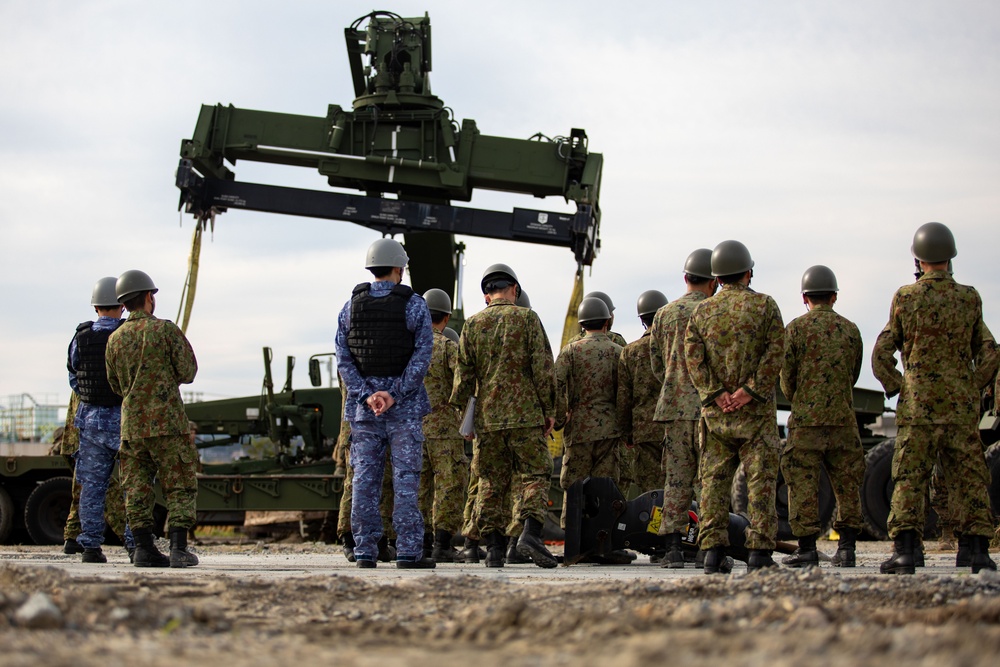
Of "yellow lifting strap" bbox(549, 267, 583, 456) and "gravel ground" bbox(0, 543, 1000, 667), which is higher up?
"yellow lifting strap" bbox(549, 267, 583, 456)

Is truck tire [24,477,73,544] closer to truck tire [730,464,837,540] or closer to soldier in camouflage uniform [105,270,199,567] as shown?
truck tire [730,464,837,540]

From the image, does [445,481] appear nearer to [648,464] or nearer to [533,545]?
[533,545]

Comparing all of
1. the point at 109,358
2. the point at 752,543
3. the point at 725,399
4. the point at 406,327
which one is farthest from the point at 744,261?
the point at 109,358

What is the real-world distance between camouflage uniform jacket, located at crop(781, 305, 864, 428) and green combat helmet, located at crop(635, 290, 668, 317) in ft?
5.58

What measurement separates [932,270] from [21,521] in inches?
489

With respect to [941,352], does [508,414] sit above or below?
below

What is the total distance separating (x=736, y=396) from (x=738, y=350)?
27 centimetres

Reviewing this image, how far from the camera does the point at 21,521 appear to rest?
610 inches

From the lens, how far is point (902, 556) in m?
6.51

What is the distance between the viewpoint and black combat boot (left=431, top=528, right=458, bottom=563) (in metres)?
8.29

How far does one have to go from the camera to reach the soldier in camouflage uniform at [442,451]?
8305mm

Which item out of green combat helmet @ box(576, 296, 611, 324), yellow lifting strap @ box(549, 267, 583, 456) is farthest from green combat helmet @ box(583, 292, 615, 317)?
yellow lifting strap @ box(549, 267, 583, 456)

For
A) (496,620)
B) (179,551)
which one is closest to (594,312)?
(179,551)

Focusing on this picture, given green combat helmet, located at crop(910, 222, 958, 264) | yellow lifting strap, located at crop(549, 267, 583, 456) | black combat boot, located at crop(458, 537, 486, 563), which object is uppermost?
yellow lifting strap, located at crop(549, 267, 583, 456)
